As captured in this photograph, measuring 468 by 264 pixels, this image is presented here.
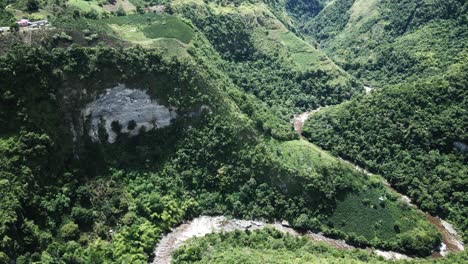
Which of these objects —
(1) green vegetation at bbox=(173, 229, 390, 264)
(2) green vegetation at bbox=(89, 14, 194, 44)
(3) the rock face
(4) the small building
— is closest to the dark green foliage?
(1) green vegetation at bbox=(173, 229, 390, 264)

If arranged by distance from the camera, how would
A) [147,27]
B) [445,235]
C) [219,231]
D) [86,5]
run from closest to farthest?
[219,231] < [445,235] < [147,27] < [86,5]

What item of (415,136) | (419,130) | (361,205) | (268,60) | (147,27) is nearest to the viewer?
(361,205)

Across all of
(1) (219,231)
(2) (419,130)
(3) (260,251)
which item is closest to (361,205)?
(2) (419,130)

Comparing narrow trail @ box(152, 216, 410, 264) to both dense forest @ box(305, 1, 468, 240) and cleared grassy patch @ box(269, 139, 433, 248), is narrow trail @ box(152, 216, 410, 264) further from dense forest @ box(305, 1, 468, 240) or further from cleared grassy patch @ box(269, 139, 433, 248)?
dense forest @ box(305, 1, 468, 240)

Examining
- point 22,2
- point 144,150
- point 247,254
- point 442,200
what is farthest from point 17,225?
point 442,200

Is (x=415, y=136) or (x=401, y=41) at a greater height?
(x=401, y=41)

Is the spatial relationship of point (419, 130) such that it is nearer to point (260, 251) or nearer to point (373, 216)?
point (373, 216)
